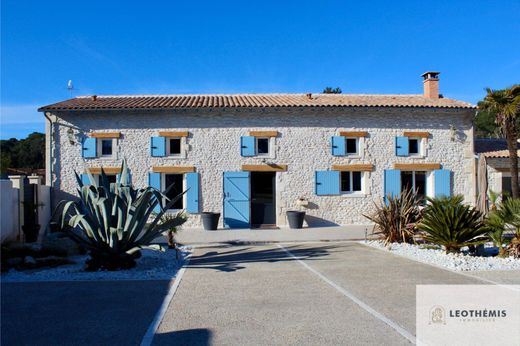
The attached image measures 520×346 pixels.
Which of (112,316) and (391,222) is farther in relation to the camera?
(391,222)

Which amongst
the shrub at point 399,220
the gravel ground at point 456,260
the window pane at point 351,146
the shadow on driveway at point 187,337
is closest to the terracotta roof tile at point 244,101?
the window pane at point 351,146

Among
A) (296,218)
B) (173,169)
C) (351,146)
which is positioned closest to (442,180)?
(351,146)

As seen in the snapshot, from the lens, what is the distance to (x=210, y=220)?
14.8 meters

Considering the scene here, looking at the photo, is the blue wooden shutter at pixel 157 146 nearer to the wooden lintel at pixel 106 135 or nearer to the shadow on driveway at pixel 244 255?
the wooden lintel at pixel 106 135

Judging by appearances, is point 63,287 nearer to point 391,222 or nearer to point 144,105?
point 391,222

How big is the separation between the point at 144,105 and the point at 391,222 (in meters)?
9.54

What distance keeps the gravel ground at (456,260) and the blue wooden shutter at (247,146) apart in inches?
267

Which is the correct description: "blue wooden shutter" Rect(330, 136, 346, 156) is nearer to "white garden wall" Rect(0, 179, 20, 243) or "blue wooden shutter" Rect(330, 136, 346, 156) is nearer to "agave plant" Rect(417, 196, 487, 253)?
"agave plant" Rect(417, 196, 487, 253)

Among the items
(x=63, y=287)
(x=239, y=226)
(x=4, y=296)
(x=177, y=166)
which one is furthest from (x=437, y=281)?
(x=177, y=166)

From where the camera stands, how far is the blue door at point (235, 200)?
15344 millimetres

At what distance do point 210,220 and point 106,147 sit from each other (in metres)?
4.83

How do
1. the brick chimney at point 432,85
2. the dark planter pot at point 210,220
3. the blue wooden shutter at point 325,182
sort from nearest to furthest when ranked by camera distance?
the dark planter pot at point 210,220 → the blue wooden shutter at point 325,182 → the brick chimney at point 432,85

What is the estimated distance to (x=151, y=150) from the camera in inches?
607

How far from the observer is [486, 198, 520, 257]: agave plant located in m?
8.62
